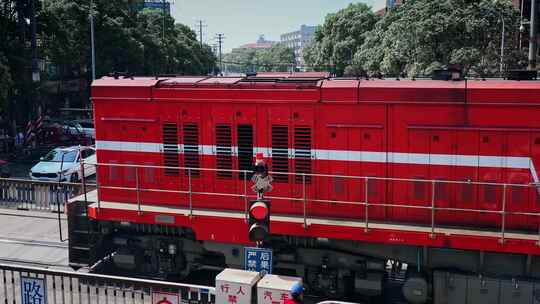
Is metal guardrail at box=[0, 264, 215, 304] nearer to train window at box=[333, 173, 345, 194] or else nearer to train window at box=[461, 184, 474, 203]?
train window at box=[333, 173, 345, 194]

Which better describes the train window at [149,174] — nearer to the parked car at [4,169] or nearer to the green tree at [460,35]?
the parked car at [4,169]

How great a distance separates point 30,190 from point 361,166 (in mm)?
11556

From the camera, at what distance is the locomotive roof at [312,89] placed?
10156 millimetres

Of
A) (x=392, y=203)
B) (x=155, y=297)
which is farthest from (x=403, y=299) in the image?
(x=155, y=297)

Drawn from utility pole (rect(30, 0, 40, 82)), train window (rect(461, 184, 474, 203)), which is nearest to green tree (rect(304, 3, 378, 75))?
utility pole (rect(30, 0, 40, 82))

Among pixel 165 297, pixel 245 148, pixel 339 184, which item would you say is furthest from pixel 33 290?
pixel 339 184

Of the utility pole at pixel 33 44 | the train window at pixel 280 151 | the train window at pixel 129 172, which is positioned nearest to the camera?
the train window at pixel 280 151

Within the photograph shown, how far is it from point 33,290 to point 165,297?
242 cm

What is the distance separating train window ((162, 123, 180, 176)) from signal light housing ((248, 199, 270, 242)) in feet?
13.8

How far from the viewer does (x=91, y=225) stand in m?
12.2

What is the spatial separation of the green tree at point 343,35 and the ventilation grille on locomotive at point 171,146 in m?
53.4

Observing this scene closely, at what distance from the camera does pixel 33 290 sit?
29.5ft

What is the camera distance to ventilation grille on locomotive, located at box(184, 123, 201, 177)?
12008mm

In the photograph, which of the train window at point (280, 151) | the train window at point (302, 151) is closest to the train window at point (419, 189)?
the train window at point (302, 151)
